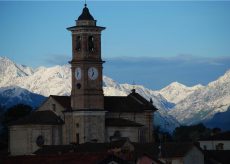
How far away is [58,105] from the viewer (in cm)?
15438

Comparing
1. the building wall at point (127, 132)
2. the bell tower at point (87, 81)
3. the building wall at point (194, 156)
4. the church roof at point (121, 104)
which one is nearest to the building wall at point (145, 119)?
the church roof at point (121, 104)

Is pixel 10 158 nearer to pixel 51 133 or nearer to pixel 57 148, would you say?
pixel 57 148

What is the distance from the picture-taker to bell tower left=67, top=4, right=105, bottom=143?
150375mm

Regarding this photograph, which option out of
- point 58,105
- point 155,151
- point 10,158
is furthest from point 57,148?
point 10,158

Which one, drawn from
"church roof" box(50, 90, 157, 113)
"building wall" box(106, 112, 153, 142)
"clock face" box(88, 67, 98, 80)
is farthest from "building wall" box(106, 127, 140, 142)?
"clock face" box(88, 67, 98, 80)

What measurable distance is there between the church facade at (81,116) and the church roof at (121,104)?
0.17 meters

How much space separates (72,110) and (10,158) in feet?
160

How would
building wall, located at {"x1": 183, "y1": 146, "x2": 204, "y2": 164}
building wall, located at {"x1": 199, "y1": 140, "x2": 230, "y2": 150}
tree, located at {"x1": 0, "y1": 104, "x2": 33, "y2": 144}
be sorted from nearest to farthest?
building wall, located at {"x1": 183, "y1": 146, "x2": 204, "y2": 164}
building wall, located at {"x1": 199, "y1": 140, "x2": 230, "y2": 150}
tree, located at {"x1": 0, "y1": 104, "x2": 33, "y2": 144}

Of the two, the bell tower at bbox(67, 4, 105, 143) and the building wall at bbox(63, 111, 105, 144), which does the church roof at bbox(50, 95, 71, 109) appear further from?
the building wall at bbox(63, 111, 105, 144)

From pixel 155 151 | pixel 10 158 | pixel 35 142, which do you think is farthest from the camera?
pixel 35 142

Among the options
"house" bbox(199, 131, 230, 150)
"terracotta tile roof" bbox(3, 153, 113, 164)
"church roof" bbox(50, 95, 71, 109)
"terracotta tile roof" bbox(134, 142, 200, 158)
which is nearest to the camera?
"terracotta tile roof" bbox(3, 153, 113, 164)

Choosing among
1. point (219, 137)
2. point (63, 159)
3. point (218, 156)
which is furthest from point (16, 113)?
point (63, 159)

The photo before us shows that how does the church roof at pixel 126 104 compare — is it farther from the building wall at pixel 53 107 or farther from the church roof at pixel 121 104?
the building wall at pixel 53 107

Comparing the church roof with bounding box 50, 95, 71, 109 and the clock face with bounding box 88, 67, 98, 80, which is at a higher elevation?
the clock face with bounding box 88, 67, 98, 80
